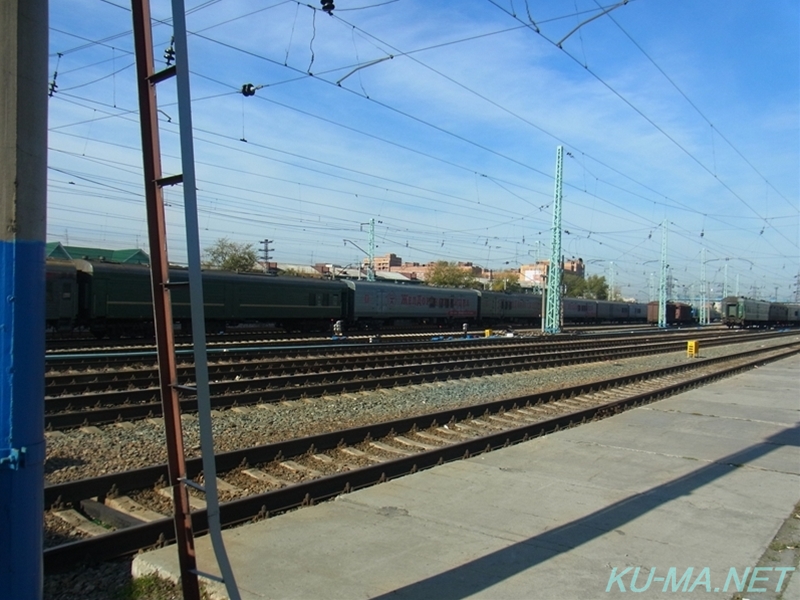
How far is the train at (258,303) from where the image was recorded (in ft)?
73.5

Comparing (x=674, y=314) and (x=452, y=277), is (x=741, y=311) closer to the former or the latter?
(x=674, y=314)

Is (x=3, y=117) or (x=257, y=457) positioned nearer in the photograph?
(x=3, y=117)

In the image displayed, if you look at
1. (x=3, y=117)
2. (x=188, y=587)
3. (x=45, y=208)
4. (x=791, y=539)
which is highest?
(x=3, y=117)

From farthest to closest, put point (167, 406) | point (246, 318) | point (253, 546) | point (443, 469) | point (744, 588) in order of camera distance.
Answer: point (246, 318), point (443, 469), point (253, 546), point (744, 588), point (167, 406)

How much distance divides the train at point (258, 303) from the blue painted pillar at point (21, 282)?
1513 cm

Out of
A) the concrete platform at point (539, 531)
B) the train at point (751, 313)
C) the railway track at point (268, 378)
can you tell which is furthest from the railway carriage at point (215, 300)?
the train at point (751, 313)

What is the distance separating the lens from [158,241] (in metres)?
3.03

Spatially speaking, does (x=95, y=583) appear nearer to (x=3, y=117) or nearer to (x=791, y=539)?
(x=3, y=117)

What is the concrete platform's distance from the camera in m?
4.22

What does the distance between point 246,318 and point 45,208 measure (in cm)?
2596

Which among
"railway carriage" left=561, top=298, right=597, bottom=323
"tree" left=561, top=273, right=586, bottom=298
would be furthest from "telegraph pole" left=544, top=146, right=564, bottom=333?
"tree" left=561, top=273, right=586, bottom=298

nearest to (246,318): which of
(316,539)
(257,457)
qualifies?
(257,457)

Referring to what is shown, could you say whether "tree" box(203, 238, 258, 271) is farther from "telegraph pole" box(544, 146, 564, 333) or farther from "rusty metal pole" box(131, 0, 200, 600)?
"rusty metal pole" box(131, 0, 200, 600)

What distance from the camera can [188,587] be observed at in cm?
314
